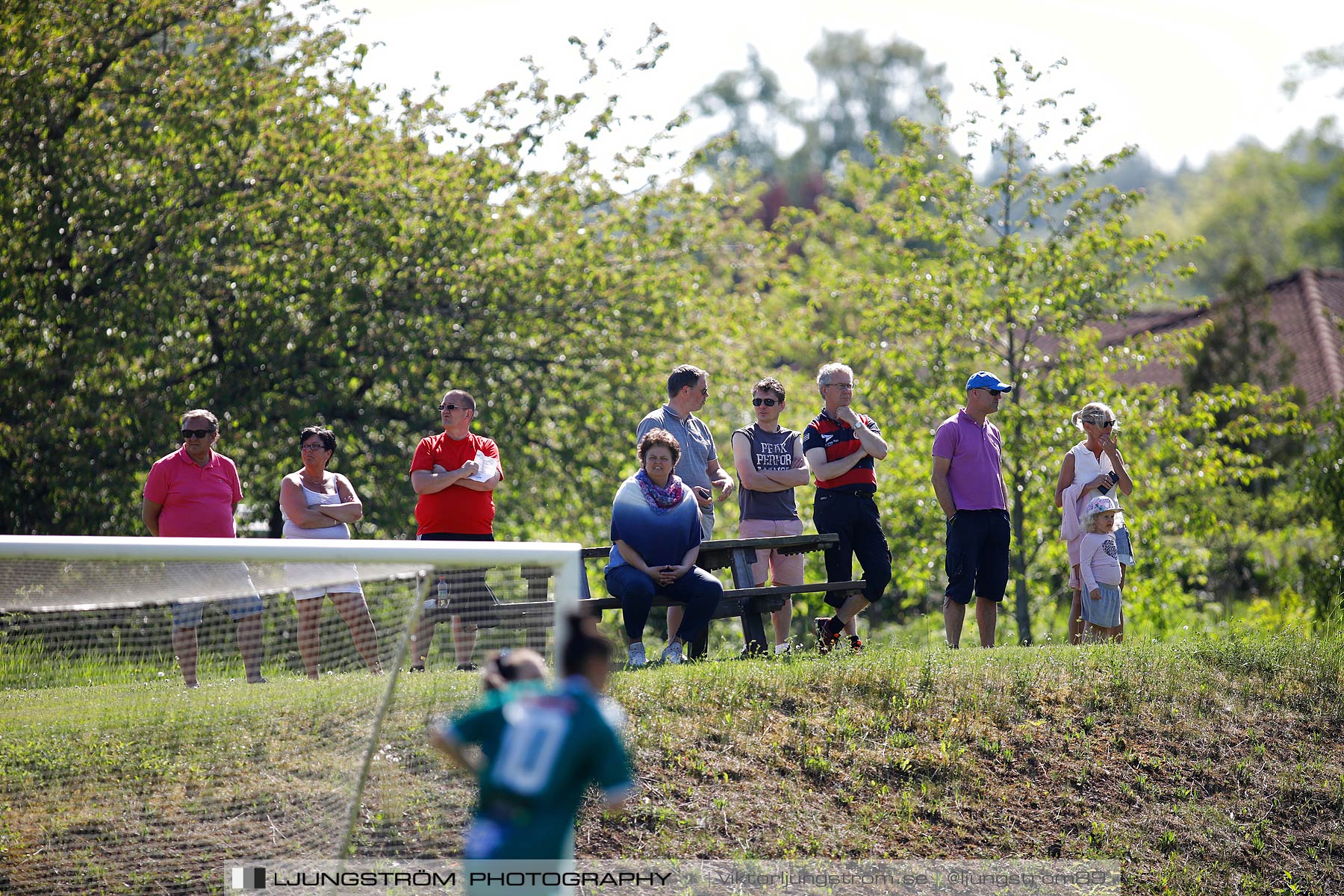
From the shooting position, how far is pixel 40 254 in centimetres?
1211

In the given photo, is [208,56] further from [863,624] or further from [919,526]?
[863,624]

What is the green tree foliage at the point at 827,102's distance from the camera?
56.1m

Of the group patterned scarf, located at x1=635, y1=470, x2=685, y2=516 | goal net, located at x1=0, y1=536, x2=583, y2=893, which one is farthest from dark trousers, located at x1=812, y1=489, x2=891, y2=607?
goal net, located at x1=0, y1=536, x2=583, y2=893

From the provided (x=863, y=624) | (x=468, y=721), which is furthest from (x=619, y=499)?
(x=863, y=624)

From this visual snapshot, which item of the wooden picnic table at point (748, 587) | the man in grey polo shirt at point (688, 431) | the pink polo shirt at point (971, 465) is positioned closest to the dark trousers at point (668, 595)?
the wooden picnic table at point (748, 587)

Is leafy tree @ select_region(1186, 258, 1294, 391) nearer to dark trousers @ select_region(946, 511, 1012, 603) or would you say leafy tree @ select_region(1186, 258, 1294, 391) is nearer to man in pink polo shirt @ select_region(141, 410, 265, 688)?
dark trousers @ select_region(946, 511, 1012, 603)

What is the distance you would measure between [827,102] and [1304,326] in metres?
33.4

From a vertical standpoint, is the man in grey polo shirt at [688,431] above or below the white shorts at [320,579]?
above

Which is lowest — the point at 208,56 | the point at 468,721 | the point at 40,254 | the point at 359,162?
the point at 468,721

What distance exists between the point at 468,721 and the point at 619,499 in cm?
396

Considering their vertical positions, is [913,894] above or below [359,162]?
below

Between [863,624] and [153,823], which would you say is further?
[863,624]

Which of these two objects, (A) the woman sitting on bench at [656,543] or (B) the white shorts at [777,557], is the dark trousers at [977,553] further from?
(A) the woman sitting on bench at [656,543]

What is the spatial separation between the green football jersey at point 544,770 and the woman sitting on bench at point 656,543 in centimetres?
381
